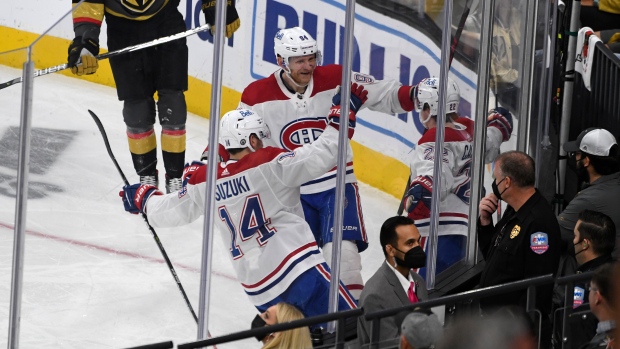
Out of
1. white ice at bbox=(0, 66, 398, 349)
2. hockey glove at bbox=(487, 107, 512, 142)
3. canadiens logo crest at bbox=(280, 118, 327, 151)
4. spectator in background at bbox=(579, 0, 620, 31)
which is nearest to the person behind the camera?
white ice at bbox=(0, 66, 398, 349)

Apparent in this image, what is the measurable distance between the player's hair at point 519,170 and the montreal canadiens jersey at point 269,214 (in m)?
0.60

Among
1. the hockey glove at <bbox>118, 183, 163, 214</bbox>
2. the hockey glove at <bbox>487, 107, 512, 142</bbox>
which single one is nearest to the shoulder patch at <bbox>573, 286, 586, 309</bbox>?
the hockey glove at <bbox>487, 107, 512, 142</bbox>

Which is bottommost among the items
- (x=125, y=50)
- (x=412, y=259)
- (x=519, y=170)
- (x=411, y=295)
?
(x=411, y=295)

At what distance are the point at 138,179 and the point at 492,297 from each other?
40.6 inches

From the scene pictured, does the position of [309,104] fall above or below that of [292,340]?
above

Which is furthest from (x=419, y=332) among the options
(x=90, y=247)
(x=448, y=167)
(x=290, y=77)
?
(x=448, y=167)

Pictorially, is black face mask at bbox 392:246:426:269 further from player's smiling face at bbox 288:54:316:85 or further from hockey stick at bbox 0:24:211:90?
hockey stick at bbox 0:24:211:90

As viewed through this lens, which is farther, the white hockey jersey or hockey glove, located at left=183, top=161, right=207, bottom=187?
the white hockey jersey

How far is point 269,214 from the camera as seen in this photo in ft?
12.0

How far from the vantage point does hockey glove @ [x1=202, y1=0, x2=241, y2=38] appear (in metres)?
3.26

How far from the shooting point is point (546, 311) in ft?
11.8

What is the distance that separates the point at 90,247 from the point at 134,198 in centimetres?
18

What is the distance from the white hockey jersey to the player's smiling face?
0.49 meters

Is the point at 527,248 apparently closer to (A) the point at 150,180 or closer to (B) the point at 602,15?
(A) the point at 150,180
